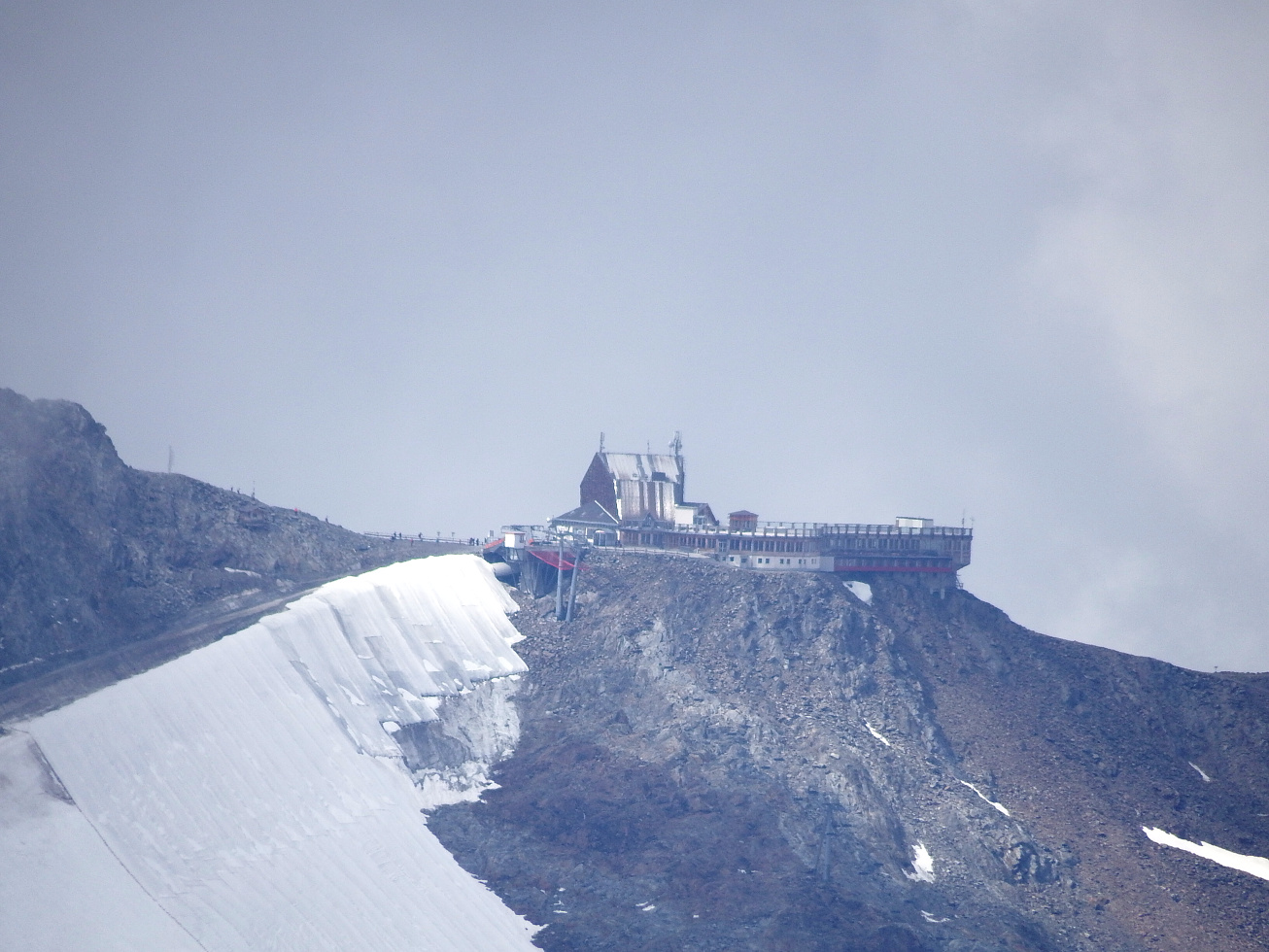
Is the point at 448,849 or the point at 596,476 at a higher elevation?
the point at 596,476

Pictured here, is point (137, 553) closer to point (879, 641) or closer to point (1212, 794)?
point (879, 641)

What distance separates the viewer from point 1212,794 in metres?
77.0

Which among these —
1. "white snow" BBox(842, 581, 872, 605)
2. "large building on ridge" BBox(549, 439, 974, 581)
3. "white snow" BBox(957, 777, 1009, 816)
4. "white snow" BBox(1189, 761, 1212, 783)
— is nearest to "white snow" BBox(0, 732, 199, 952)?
"white snow" BBox(957, 777, 1009, 816)

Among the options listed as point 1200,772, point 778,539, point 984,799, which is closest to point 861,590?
point 778,539

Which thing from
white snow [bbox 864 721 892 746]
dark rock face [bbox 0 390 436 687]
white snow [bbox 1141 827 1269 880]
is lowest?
white snow [bbox 1141 827 1269 880]

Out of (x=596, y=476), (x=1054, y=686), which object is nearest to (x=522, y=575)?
(x=596, y=476)

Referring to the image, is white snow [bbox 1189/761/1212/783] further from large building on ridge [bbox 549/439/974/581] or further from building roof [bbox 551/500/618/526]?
building roof [bbox 551/500/618/526]

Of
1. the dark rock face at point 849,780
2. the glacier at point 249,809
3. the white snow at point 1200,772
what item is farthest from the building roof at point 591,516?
the white snow at point 1200,772

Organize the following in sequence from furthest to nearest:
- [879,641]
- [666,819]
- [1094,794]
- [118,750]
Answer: [879,641]
[1094,794]
[666,819]
[118,750]

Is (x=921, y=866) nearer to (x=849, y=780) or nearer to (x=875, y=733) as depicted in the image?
(x=849, y=780)

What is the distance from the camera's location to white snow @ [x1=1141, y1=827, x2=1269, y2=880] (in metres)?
69.5

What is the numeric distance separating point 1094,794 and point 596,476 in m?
47.5

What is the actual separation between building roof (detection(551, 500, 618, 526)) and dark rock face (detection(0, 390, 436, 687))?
1963 centimetres

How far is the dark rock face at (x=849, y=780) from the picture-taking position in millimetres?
61875
